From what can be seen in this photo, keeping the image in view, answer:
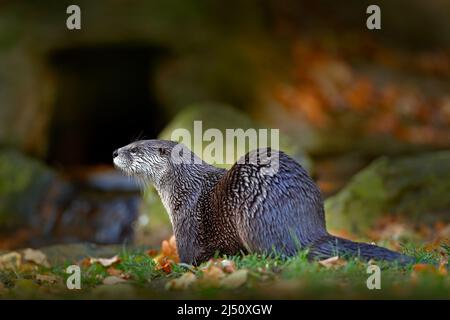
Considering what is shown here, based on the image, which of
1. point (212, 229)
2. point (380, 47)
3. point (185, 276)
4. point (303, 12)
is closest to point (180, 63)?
point (303, 12)

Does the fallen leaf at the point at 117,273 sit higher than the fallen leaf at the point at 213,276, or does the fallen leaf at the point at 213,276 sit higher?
the fallen leaf at the point at 213,276

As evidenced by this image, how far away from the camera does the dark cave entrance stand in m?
15.1

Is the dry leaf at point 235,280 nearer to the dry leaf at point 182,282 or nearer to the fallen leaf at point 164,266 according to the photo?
the dry leaf at point 182,282

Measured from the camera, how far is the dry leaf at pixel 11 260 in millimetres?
7527

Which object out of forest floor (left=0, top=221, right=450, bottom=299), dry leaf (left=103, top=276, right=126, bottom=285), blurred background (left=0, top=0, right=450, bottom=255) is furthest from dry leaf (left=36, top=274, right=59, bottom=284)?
blurred background (left=0, top=0, right=450, bottom=255)

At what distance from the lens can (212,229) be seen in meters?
6.25

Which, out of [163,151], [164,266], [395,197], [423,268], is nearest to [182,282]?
[164,266]

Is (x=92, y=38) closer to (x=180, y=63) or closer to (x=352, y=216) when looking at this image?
(x=180, y=63)

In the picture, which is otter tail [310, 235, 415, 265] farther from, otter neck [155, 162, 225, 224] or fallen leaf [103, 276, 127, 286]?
fallen leaf [103, 276, 127, 286]

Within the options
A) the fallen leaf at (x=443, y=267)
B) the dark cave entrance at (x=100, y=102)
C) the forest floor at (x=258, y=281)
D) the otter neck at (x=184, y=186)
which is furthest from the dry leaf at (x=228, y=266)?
the dark cave entrance at (x=100, y=102)

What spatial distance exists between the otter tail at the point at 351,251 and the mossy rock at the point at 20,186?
7631mm

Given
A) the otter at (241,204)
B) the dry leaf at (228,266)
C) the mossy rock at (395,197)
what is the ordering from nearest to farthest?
1. the dry leaf at (228,266)
2. the otter at (241,204)
3. the mossy rock at (395,197)

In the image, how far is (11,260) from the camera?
303 inches
